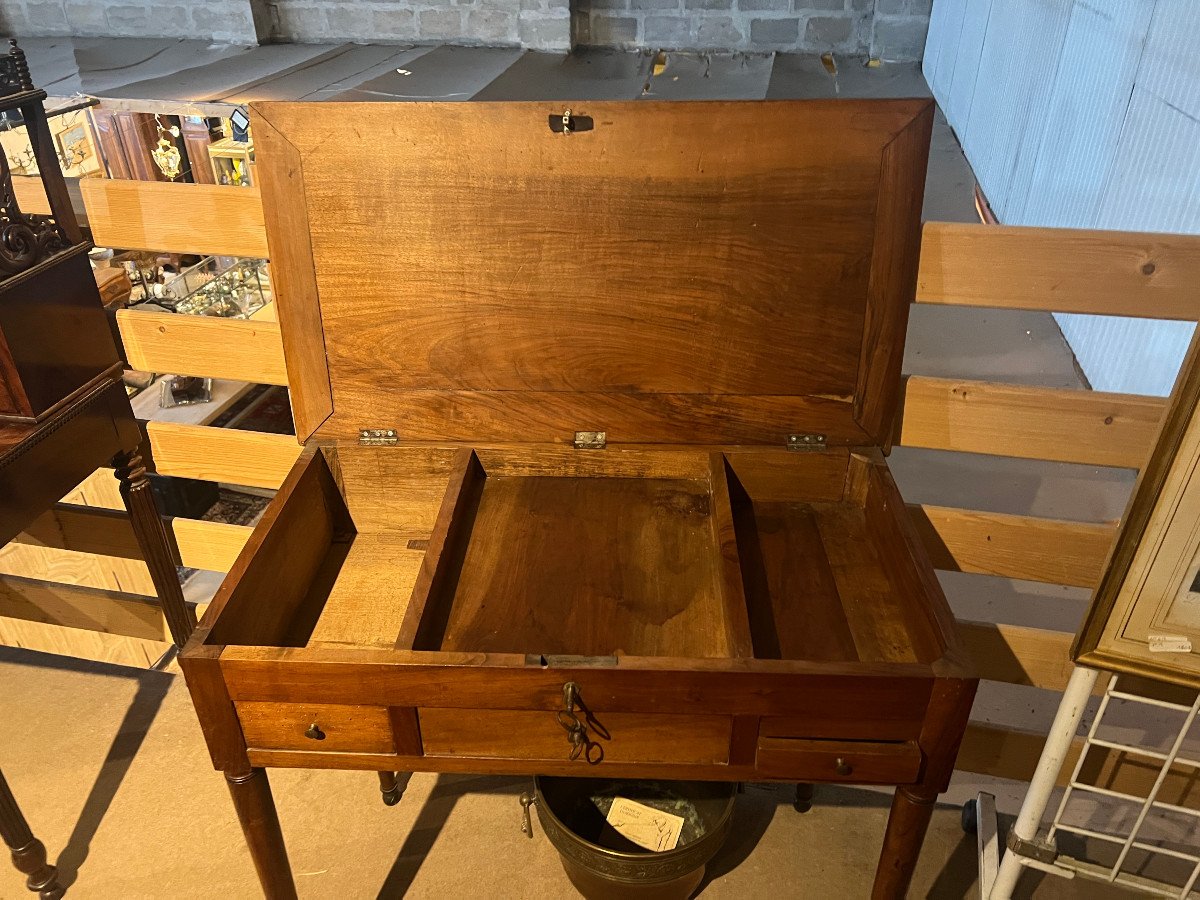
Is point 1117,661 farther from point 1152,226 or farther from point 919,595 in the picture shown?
point 1152,226

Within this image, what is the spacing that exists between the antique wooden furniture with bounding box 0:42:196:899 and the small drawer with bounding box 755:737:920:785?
1187 mm

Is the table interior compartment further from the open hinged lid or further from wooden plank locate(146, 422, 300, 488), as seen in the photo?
wooden plank locate(146, 422, 300, 488)

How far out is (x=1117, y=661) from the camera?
39.1 inches

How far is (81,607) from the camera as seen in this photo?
1.94 metres

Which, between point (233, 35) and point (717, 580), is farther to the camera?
point (233, 35)

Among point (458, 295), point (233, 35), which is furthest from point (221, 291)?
point (458, 295)

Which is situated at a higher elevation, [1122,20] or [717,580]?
[1122,20]

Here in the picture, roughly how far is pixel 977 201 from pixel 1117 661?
11.1 feet

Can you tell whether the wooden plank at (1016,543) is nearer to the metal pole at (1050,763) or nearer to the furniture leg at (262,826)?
the metal pole at (1050,763)

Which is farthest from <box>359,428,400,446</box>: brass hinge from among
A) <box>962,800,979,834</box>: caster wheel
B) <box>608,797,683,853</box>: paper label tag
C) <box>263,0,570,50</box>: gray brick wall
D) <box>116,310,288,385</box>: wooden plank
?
<box>263,0,570,50</box>: gray brick wall

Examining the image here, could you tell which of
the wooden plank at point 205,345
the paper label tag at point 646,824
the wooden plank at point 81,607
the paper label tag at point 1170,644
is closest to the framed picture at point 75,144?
the wooden plank at point 81,607

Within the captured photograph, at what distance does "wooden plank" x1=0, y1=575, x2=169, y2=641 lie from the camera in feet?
6.32

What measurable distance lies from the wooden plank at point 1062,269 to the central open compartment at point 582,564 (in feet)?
1.56

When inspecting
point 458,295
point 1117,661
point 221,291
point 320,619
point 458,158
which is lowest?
point 221,291
